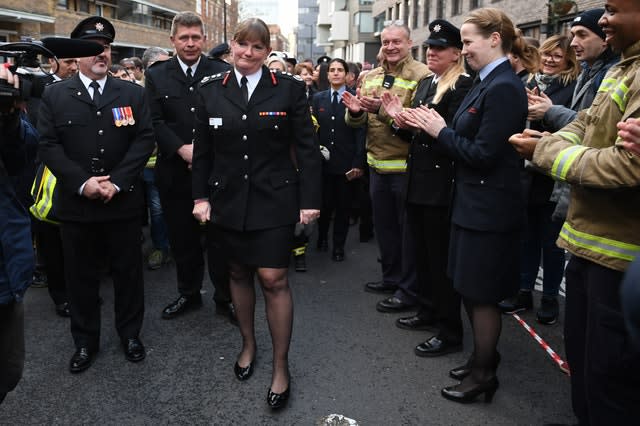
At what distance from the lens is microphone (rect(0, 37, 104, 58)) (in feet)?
6.61

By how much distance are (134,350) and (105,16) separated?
38.9m

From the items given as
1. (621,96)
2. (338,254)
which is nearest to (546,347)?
(621,96)

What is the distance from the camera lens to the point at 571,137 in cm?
225

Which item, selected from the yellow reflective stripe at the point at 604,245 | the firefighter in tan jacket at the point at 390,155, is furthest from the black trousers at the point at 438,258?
the yellow reflective stripe at the point at 604,245

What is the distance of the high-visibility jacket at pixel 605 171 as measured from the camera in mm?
1929

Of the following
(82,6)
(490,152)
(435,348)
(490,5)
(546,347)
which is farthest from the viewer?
(82,6)

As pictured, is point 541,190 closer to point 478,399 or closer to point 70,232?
point 478,399

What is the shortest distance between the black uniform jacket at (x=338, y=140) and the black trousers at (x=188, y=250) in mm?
2135

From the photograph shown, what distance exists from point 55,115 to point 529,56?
3.34 meters

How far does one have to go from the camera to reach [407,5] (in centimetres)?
3247

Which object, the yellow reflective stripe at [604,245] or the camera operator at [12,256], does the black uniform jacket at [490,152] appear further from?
the camera operator at [12,256]

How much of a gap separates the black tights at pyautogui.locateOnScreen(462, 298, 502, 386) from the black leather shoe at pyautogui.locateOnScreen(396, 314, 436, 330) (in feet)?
3.54

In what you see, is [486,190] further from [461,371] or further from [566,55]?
[566,55]

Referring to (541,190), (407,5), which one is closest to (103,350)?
(541,190)
